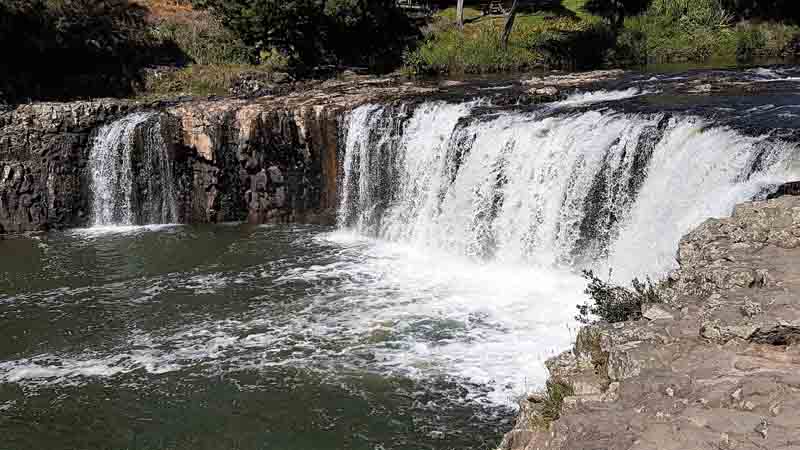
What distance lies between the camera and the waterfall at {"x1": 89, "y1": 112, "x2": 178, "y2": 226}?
760 inches

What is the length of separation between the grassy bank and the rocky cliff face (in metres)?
11.8

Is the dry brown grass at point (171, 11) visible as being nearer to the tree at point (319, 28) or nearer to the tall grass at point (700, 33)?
the tree at point (319, 28)

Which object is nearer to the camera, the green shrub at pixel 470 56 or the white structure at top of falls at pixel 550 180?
the white structure at top of falls at pixel 550 180

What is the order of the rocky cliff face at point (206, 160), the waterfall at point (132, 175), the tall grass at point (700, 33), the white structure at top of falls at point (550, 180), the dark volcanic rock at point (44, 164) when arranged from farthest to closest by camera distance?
the tall grass at point (700, 33) < the waterfall at point (132, 175) < the dark volcanic rock at point (44, 164) < the rocky cliff face at point (206, 160) < the white structure at top of falls at point (550, 180)

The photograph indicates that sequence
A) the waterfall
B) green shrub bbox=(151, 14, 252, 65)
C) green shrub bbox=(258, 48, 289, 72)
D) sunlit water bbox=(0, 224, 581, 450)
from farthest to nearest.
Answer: green shrub bbox=(151, 14, 252, 65) → green shrub bbox=(258, 48, 289, 72) → the waterfall → sunlit water bbox=(0, 224, 581, 450)

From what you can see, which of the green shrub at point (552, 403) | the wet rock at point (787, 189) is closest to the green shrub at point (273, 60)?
the wet rock at point (787, 189)

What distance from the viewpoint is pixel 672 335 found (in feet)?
20.4

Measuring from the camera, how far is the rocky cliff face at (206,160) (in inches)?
738

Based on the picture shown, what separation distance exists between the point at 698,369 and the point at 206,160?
15.6 m

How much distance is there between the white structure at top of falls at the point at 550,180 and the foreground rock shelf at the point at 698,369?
13.3 feet

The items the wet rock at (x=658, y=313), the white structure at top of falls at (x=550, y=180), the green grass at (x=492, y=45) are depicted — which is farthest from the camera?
the green grass at (x=492, y=45)

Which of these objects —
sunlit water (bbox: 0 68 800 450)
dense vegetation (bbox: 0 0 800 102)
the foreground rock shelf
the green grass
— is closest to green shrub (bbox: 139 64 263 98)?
dense vegetation (bbox: 0 0 800 102)

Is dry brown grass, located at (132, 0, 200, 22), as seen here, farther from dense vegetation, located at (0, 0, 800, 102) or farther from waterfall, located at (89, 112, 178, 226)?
waterfall, located at (89, 112, 178, 226)

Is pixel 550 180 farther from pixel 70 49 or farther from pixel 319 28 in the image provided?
pixel 70 49
